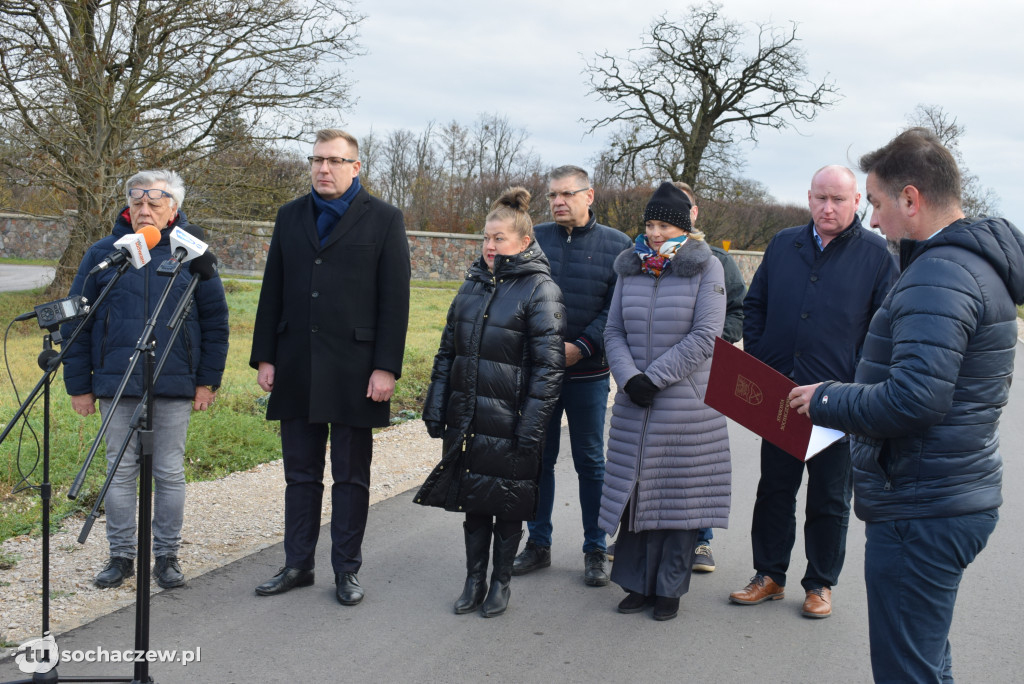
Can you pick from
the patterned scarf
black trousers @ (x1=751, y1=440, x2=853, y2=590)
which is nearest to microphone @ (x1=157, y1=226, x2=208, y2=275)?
the patterned scarf

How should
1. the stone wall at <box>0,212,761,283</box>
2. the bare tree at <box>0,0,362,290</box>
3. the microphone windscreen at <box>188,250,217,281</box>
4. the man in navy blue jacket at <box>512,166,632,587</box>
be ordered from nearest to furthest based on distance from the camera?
the microphone windscreen at <box>188,250,217,281</box>, the man in navy blue jacket at <box>512,166,632,587</box>, the bare tree at <box>0,0,362,290</box>, the stone wall at <box>0,212,761,283</box>

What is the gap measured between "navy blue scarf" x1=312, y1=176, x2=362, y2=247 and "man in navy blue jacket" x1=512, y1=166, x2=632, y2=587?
120 centimetres

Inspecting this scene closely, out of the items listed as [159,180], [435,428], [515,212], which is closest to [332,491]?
[435,428]

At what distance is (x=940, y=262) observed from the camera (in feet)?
9.00

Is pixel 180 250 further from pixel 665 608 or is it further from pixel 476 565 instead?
pixel 665 608

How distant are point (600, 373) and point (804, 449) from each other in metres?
2.19

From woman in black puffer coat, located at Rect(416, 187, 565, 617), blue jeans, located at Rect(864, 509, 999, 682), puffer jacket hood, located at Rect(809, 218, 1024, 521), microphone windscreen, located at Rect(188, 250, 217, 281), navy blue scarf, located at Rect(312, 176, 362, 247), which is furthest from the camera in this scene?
navy blue scarf, located at Rect(312, 176, 362, 247)

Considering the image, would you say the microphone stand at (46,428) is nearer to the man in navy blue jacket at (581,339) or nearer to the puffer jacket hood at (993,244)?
the man in navy blue jacket at (581,339)

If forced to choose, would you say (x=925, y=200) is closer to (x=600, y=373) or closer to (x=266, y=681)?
(x=600, y=373)

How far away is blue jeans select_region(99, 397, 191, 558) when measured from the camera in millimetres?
4828

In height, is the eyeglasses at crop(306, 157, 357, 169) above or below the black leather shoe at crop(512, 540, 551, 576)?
above

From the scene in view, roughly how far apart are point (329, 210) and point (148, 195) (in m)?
0.94

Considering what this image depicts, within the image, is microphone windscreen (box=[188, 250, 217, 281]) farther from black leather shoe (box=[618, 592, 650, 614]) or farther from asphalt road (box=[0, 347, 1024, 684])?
black leather shoe (box=[618, 592, 650, 614])

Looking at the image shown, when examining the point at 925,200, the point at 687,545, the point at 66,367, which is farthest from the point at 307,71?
the point at 925,200
